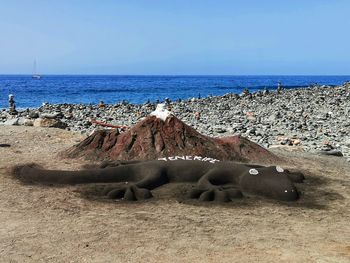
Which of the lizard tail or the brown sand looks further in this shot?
the lizard tail

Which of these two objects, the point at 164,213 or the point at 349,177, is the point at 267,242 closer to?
the point at 164,213

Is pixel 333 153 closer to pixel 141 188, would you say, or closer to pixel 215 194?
pixel 215 194

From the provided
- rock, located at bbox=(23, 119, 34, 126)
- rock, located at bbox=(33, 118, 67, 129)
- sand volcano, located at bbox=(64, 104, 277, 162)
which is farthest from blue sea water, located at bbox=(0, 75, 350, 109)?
sand volcano, located at bbox=(64, 104, 277, 162)

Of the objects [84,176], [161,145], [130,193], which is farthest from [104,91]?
[130,193]

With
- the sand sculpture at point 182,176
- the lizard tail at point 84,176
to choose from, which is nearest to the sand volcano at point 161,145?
the sand sculpture at point 182,176

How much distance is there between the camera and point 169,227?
228 inches

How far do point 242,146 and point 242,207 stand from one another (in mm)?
3966

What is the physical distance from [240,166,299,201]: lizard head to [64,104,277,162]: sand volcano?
2299 millimetres

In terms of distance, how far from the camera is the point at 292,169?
974 centimetres

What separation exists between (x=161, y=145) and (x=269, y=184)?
322 centimetres

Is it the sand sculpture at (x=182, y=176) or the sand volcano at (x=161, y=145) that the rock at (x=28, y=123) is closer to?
the sand volcano at (x=161, y=145)

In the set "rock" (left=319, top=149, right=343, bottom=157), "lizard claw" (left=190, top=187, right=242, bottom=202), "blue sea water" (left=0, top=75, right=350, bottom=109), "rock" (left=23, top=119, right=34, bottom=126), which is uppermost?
"lizard claw" (left=190, top=187, right=242, bottom=202)

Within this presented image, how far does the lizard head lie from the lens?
736cm

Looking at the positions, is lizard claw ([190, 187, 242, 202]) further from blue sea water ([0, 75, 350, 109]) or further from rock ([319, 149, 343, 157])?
blue sea water ([0, 75, 350, 109])
